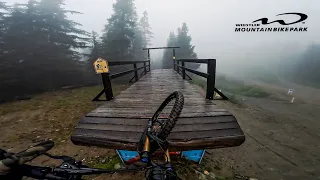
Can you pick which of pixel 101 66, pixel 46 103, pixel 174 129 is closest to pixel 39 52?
pixel 46 103

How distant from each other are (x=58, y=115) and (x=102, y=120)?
9098mm

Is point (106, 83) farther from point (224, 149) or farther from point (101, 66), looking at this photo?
point (224, 149)

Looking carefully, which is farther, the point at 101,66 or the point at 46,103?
the point at 46,103

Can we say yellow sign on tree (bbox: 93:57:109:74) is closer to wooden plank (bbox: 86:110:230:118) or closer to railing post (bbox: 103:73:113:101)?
railing post (bbox: 103:73:113:101)

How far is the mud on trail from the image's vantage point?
6676 millimetres

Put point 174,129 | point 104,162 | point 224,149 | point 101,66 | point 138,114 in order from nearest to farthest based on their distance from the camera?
point 174,129 → point 138,114 → point 101,66 → point 104,162 → point 224,149

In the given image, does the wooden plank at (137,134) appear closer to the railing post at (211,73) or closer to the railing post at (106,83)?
the railing post at (211,73)

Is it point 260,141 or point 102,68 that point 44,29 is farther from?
point 260,141

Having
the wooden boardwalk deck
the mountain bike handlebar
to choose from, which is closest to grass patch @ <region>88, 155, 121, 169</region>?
the wooden boardwalk deck

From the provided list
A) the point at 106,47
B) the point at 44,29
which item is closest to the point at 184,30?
the point at 106,47

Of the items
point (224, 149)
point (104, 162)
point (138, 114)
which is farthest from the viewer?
point (224, 149)

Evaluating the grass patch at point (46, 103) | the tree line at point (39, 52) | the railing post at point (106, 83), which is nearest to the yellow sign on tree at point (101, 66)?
the railing post at point (106, 83)

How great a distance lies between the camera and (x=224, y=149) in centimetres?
848

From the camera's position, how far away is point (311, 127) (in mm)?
14844
